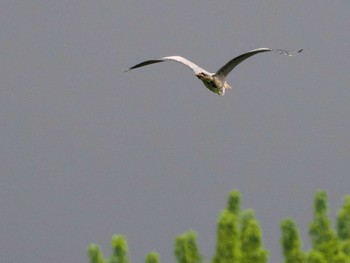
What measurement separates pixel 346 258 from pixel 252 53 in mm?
10436

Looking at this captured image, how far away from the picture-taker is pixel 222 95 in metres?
13.2

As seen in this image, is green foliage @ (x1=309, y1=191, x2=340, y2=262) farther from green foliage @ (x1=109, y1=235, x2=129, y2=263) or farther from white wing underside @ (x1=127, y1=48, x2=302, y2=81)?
white wing underside @ (x1=127, y1=48, x2=302, y2=81)

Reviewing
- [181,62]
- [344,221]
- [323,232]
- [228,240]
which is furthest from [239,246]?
[181,62]

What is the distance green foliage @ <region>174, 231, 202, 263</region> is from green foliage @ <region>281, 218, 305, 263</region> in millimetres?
1751

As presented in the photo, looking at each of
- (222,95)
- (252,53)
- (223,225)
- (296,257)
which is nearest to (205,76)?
(222,95)

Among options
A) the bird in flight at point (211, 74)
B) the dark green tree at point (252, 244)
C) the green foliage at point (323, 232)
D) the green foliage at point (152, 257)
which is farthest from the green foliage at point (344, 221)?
the bird in flight at point (211, 74)

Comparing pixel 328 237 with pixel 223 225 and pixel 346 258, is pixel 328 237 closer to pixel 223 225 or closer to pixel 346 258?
pixel 346 258

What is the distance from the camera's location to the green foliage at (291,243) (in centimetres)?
2062

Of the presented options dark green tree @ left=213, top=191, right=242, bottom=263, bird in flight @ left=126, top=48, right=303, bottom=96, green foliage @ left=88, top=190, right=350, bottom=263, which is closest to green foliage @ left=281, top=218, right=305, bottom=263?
green foliage @ left=88, top=190, right=350, bottom=263

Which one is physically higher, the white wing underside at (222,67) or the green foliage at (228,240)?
the white wing underside at (222,67)

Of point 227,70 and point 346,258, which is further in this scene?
point 346,258

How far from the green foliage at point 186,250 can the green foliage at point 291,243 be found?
175 centimetres

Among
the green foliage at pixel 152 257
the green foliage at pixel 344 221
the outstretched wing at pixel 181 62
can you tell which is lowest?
the green foliage at pixel 152 257

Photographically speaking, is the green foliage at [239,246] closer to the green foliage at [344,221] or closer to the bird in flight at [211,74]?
the green foliage at [344,221]
